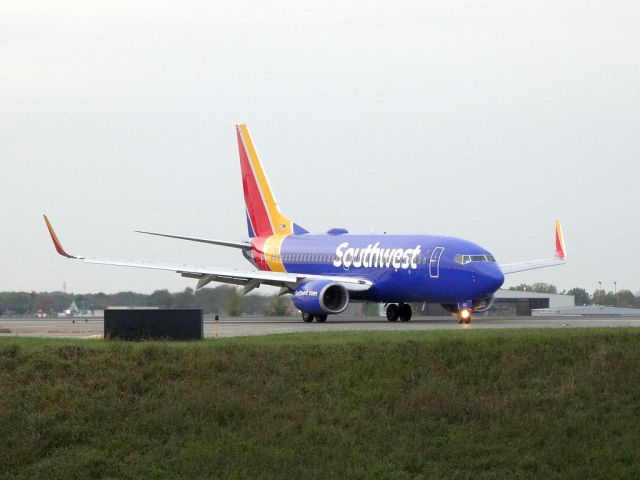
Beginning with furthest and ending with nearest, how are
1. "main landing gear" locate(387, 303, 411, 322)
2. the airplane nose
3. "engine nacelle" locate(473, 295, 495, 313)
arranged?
"main landing gear" locate(387, 303, 411, 322), "engine nacelle" locate(473, 295, 495, 313), the airplane nose

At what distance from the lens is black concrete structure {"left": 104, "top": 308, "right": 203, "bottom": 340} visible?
35812mm

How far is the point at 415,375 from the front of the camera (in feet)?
98.9

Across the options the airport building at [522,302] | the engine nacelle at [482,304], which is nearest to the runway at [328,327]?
the engine nacelle at [482,304]

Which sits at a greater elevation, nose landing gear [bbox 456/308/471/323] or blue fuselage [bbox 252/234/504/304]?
blue fuselage [bbox 252/234/504/304]

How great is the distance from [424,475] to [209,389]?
20.0 feet

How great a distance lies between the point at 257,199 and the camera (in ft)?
228

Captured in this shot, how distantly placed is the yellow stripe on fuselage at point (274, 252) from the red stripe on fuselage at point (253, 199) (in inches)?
71.4

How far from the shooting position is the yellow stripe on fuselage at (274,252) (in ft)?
211

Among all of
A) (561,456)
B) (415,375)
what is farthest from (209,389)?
(561,456)

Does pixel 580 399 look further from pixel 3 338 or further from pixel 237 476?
pixel 3 338

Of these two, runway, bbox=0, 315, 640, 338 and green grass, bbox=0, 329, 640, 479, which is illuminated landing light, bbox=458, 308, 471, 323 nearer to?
runway, bbox=0, 315, 640, 338

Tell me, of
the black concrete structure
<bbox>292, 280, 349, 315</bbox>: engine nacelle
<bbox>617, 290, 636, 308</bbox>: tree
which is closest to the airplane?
<bbox>292, 280, 349, 315</bbox>: engine nacelle

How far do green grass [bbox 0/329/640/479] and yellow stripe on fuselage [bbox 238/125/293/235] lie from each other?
34.4 meters

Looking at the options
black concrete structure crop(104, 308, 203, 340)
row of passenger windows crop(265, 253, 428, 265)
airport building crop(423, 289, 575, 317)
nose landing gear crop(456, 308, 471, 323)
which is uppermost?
row of passenger windows crop(265, 253, 428, 265)
